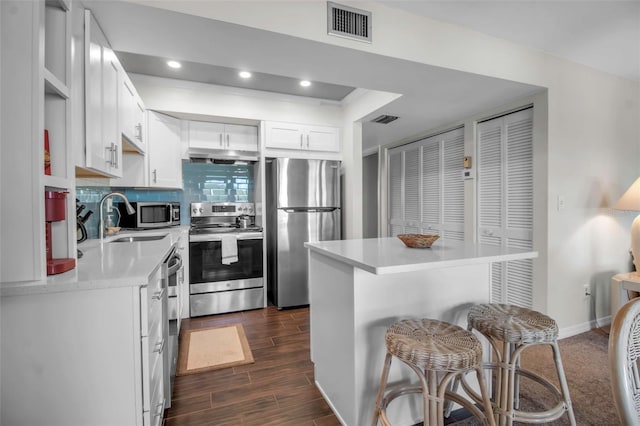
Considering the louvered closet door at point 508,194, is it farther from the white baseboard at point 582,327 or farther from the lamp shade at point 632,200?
the lamp shade at point 632,200

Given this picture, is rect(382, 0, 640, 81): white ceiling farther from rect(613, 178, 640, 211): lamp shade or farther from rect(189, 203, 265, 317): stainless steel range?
rect(189, 203, 265, 317): stainless steel range

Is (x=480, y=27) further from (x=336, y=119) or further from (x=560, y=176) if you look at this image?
(x=336, y=119)

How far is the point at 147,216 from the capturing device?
3.17 metres

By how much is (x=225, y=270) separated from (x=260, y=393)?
1658mm

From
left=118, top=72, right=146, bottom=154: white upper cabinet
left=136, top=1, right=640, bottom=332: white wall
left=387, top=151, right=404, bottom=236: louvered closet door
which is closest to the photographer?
left=136, top=1, right=640, bottom=332: white wall

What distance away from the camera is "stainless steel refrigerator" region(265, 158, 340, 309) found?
3.52 metres

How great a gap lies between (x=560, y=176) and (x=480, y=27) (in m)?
1.43

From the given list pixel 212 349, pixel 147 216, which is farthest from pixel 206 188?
pixel 212 349

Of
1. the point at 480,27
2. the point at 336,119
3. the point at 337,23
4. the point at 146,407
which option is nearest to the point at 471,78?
the point at 480,27

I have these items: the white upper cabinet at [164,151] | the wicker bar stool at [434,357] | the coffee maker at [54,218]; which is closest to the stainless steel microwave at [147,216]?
the white upper cabinet at [164,151]

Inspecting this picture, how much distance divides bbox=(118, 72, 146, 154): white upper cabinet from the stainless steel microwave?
1.83 feet

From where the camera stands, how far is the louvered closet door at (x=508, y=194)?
2855 millimetres

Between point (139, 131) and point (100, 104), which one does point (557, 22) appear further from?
point (139, 131)

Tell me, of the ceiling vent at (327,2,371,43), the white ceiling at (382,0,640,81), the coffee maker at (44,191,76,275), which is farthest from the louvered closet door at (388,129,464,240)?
the coffee maker at (44,191,76,275)
